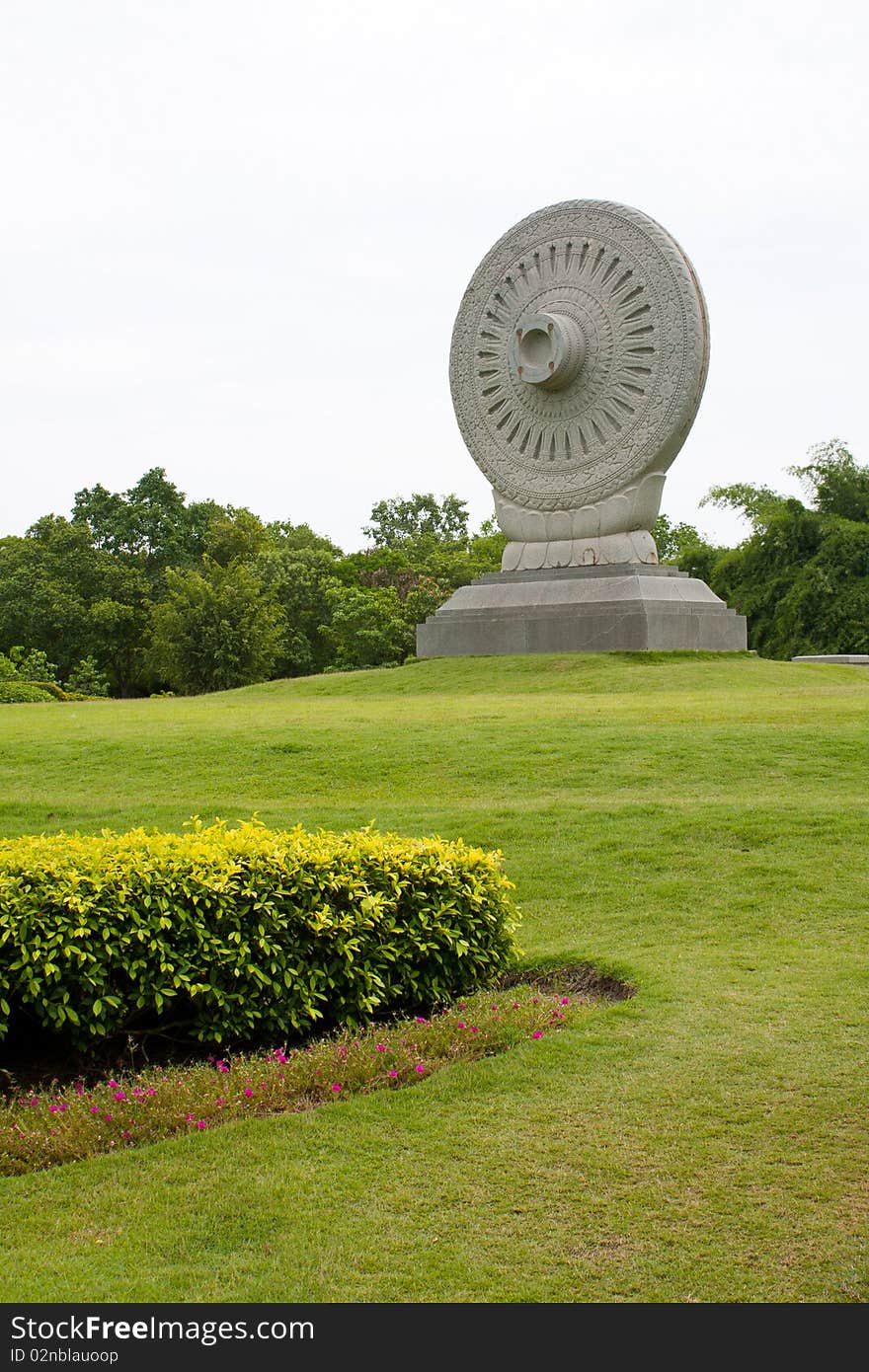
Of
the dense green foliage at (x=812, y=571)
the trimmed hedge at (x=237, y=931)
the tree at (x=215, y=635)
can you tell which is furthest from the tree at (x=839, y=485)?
the trimmed hedge at (x=237, y=931)

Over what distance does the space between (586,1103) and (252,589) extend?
91.1ft

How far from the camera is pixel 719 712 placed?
1252 centimetres

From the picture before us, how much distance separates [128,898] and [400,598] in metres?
34.7

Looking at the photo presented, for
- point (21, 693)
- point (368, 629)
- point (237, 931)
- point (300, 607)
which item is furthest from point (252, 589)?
point (237, 931)

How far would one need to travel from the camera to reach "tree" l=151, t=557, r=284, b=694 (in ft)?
101

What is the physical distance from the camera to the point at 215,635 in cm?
3066

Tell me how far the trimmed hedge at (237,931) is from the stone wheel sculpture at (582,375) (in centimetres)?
1570

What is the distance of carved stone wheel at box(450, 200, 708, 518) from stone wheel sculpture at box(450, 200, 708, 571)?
0.07 ft

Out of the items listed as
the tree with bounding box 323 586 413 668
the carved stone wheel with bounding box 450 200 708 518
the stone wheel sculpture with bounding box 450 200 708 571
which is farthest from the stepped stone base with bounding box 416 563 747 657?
the tree with bounding box 323 586 413 668

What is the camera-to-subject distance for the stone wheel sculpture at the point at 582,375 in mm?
20375

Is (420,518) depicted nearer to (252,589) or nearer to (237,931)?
(252,589)

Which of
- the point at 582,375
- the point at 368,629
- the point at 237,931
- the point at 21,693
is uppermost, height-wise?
the point at 582,375

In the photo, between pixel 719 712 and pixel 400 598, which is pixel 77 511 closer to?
pixel 400 598

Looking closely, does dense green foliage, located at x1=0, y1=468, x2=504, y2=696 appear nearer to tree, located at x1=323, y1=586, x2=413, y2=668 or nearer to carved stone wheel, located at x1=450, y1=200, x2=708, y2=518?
tree, located at x1=323, y1=586, x2=413, y2=668
